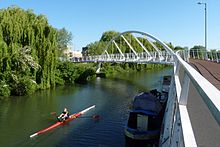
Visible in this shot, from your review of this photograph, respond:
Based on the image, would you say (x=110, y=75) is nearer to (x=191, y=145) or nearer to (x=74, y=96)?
(x=74, y=96)

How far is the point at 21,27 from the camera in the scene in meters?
36.3

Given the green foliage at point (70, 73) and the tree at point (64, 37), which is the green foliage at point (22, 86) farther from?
the tree at point (64, 37)

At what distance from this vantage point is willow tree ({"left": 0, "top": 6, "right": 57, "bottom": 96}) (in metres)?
33.7

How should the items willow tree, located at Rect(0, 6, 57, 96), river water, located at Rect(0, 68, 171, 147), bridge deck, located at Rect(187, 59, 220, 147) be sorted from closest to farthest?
1. bridge deck, located at Rect(187, 59, 220, 147)
2. river water, located at Rect(0, 68, 171, 147)
3. willow tree, located at Rect(0, 6, 57, 96)

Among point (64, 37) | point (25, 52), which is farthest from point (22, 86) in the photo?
point (64, 37)

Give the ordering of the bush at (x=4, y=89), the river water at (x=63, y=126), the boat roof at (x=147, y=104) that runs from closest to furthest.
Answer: the river water at (x=63, y=126) → the boat roof at (x=147, y=104) → the bush at (x=4, y=89)

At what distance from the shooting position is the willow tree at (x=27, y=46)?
33.7 m

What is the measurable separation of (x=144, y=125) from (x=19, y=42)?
23.6m

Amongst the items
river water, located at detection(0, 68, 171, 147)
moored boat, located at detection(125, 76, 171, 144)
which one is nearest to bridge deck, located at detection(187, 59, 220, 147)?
moored boat, located at detection(125, 76, 171, 144)

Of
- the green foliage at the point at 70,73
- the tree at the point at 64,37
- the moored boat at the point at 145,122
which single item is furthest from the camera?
the tree at the point at 64,37

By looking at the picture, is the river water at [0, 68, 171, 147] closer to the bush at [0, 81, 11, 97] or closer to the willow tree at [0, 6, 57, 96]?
the bush at [0, 81, 11, 97]

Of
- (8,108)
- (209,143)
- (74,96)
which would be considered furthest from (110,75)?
(209,143)

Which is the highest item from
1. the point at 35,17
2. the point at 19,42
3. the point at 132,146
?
the point at 35,17

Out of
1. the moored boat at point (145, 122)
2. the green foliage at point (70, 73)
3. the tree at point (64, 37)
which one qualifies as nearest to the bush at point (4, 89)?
the green foliage at point (70, 73)
